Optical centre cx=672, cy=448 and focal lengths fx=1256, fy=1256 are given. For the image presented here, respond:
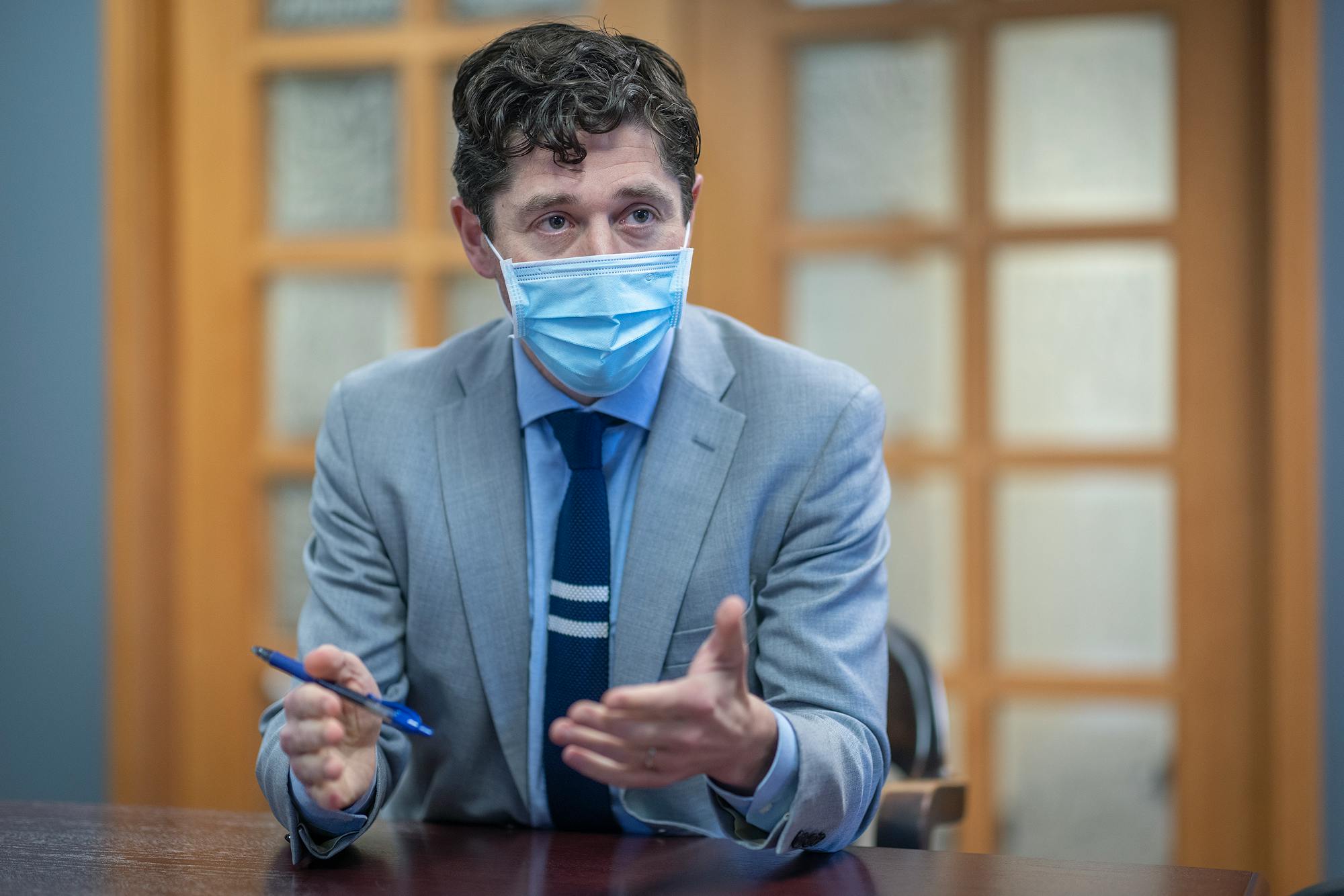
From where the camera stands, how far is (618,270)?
1.37 m

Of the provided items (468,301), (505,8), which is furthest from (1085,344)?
(505,8)

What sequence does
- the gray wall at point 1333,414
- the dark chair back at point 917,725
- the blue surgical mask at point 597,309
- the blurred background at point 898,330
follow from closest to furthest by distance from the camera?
the blue surgical mask at point 597,309, the dark chair back at point 917,725, the gray wall at point 1333,414, the blurred background at point 898,330

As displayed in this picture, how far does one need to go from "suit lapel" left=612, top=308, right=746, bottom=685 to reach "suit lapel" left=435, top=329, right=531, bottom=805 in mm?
122

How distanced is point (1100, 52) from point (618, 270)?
165 centimetres

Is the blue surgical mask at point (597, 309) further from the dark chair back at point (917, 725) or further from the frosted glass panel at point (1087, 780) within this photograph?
the frosted glass panel at point (1087, 780)

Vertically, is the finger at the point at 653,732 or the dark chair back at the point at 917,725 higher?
the finger at the point at 653,732

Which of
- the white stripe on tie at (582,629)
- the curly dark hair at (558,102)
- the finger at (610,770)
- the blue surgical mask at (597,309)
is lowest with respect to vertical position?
the finger at (610,770)

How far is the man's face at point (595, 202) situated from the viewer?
4.53 feet

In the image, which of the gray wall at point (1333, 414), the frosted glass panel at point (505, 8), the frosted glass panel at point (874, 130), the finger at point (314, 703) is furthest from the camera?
the frosted glass panel at point (505, 8)

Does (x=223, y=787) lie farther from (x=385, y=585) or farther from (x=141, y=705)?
(x=385, y=585)

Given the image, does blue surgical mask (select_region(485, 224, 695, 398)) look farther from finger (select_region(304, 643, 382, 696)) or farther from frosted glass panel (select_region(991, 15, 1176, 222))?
frosted glass panel (select_region(991, 15, 1176, 222))

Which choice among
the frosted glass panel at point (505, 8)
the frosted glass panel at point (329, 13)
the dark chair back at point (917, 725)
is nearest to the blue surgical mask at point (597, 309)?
the dark chair back at point (917, 725)


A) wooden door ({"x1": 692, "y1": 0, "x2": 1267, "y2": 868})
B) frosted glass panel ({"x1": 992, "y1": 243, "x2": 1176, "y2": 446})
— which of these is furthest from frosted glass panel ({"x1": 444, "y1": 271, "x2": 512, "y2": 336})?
frosted glass panel ({"x1": 992, "y1": 243, "x2": 1176, "y2": 446})

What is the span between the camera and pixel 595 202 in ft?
4.52
